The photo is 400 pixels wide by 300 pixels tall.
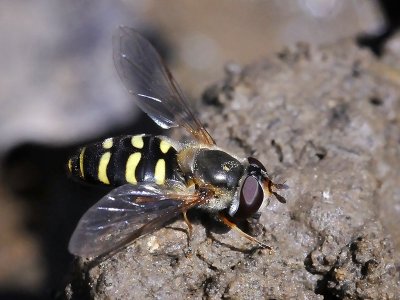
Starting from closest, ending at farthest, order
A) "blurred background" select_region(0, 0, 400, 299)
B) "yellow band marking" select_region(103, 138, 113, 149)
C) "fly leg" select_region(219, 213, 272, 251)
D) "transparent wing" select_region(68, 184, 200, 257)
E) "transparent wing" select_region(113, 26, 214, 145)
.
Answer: "transparent wing" select_region(68, 184, 200, 257)
"fly leg" select_region(219, 213, 272, 251)
"yellow band marking" select_region(103, 138, 113, 149)
"transparent wing" select_region(113, 26, 214, 145)
"blurred background" select_region(0, 0, 400, 299)

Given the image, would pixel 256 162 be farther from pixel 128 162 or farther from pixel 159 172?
pixel 128 162

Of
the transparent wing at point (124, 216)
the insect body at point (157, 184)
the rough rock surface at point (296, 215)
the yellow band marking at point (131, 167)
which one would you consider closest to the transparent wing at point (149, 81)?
the insect body at point (157, 184)

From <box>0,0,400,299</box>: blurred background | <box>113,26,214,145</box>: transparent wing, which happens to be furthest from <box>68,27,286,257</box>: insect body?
<box>0,0,400,299</box>: blurred background

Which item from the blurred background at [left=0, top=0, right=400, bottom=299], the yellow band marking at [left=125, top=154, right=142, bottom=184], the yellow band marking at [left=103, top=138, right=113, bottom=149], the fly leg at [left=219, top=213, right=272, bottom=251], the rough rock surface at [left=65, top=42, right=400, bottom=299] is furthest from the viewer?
the blurred background at [left=0, top=0, right=400, bottom=299]

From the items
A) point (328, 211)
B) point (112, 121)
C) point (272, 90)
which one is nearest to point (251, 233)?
point (328, 211)

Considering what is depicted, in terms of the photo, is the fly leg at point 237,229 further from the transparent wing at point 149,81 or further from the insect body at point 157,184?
the transparent wing at point 149,81

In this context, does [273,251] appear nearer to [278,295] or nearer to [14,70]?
[278,295]

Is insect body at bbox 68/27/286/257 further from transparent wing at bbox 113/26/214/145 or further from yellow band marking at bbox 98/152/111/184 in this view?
transparent wing at bbox 113/26/214/145
